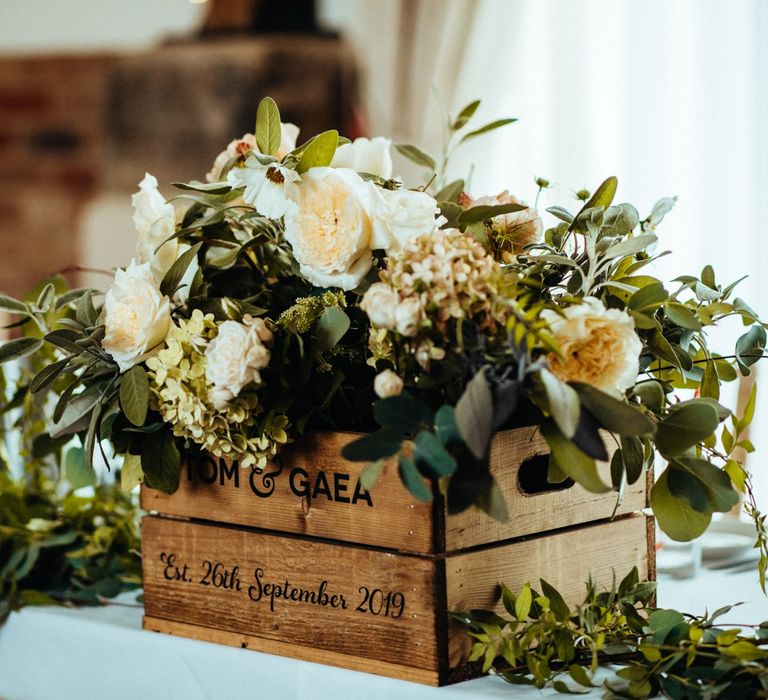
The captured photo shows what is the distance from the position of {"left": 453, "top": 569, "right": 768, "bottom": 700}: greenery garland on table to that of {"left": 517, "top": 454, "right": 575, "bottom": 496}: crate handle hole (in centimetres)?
9

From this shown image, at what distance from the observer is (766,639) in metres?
0.68

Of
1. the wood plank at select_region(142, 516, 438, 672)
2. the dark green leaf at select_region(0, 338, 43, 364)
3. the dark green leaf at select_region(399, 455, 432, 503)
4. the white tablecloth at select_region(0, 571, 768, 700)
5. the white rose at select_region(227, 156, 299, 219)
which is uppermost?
the white rose at select_region(227, 156, 299, 219)

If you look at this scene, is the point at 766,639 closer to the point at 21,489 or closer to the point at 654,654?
the point at 654,654

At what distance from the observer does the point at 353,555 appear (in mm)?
765

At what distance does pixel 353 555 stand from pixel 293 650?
0.12 meters

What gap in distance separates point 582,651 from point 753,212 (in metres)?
1.47

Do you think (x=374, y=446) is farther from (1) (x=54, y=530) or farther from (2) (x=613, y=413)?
(1) (x=54, y=530)

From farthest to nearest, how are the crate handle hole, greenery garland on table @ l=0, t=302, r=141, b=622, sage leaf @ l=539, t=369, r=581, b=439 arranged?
greenery garland on table @ l=0, t=302, r=141, b=622, the crate handle hole, sage leaf @ l=539, t=369, r=581, b=439

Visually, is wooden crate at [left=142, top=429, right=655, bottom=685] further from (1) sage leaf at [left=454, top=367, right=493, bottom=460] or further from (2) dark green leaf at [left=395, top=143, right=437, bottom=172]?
(2) dark green leaf at [left=395, top=143, right=437, bottom=172]

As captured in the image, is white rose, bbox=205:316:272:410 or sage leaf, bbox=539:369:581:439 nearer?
sage leaf, bbox=539:369:581:439


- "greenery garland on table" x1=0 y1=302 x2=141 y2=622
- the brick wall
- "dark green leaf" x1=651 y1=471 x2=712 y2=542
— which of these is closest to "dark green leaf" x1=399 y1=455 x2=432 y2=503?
"dark green leaf" x1=651 y1=471 x2=712 y2=542

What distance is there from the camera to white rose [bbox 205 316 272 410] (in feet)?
2.37

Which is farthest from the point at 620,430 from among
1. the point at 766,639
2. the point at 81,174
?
the point at 81,174

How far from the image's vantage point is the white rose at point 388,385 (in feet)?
2.18
